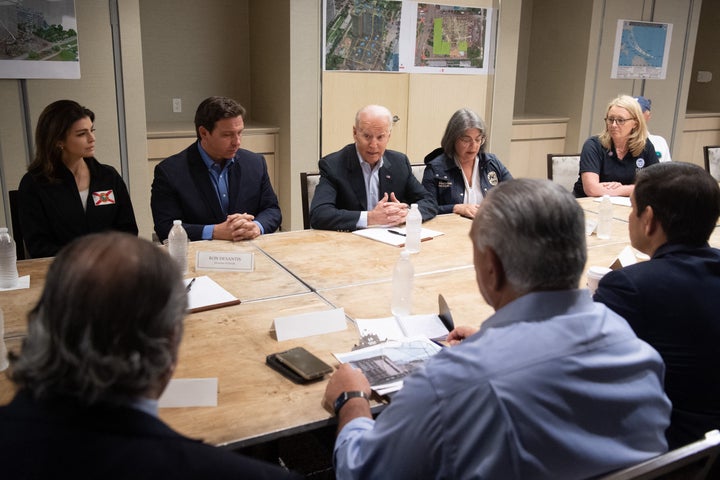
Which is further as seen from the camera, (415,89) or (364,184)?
(415,89)

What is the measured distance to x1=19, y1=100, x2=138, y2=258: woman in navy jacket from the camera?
9.28ft

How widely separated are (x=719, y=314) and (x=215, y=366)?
50.5 inches

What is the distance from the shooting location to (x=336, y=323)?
6.63 feet

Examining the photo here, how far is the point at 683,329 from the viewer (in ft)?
5.01

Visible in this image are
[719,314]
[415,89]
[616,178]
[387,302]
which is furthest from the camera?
[415,89]

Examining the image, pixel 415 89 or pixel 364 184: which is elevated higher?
pixel 415 89

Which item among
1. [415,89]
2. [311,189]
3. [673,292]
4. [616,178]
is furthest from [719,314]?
[415,89]

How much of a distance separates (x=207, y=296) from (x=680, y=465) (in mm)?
1551

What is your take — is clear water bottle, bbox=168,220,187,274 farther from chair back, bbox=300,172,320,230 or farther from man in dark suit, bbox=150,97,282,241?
chair back, bbox=300,172,320,230

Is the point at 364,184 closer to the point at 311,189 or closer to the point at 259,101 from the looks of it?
the point at 311,189

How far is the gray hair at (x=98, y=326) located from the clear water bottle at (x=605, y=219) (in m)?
2.71

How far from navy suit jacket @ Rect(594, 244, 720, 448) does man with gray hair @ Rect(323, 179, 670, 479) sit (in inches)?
13.6

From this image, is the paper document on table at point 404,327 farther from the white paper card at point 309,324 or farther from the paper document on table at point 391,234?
the paper document on table at point 391,234

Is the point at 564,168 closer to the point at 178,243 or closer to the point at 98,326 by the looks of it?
the point at 178,243
